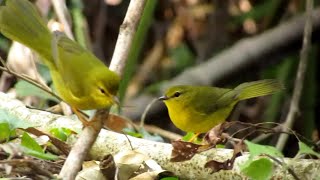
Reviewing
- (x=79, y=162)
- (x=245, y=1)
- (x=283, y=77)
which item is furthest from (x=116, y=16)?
(x=79, y=162)

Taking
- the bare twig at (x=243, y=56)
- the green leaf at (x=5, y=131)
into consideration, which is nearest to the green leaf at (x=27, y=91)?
the bare twig at (x=243, y=56)

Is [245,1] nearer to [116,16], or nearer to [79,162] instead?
[116,16]

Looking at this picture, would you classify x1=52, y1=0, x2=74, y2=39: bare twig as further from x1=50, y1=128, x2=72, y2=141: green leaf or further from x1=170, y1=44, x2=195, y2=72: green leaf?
x1=170, y1=44, x2=195, y2=72: green leaf

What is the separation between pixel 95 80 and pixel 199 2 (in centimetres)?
328

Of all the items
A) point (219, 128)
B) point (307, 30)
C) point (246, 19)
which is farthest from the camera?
point (246, 19)

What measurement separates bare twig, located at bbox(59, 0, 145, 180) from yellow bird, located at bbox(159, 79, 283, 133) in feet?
2.90

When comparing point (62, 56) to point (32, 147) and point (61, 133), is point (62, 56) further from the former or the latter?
point (32, 147)

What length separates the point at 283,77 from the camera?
5102mm

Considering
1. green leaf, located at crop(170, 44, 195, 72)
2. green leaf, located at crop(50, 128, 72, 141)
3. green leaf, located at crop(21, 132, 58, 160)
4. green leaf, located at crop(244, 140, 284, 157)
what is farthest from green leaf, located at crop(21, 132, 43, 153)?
green leaf, located at crop(170, 44, 195, 72)

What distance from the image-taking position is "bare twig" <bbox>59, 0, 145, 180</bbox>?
226 centimetres

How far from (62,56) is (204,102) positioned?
1.03 metres

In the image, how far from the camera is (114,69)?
8.64 feet

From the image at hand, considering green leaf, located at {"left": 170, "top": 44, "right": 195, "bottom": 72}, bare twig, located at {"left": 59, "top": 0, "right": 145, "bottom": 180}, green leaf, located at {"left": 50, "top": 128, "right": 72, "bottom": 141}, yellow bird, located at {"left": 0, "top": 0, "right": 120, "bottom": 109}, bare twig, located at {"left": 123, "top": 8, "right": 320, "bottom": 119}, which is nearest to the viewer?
bare twig, located at {"left": 59, "top": 0, "right": 145, "bottom": 180}

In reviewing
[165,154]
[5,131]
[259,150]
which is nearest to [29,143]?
[5,131]
